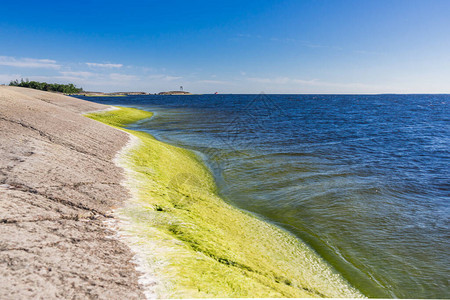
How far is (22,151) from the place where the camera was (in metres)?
10.0

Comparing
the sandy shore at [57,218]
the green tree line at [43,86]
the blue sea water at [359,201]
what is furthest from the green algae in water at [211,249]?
the green tree line at [43,86]

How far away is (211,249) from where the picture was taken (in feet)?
24.2

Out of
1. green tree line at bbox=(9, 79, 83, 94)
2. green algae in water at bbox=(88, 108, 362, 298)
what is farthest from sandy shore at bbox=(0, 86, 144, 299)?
green tree line at bbox=(9, 79, 83, 94)

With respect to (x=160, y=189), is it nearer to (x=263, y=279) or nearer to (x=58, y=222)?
(x=58, y=222)

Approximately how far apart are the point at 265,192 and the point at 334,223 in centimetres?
437

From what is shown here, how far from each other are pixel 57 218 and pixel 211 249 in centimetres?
412

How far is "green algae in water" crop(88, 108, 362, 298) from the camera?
224 inches

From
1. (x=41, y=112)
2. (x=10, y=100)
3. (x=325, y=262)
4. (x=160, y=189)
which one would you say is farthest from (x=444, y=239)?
(x=10, y=100)

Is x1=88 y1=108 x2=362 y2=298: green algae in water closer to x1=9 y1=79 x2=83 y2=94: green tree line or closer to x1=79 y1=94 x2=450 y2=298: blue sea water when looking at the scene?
x1=79 y1=94 x2=450 y2=298: blue sea water

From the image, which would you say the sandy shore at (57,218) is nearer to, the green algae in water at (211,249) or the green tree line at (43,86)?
the green algae in water at (211,249)

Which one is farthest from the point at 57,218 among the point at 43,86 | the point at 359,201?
the point at 43,86

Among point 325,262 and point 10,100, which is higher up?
point 10,100

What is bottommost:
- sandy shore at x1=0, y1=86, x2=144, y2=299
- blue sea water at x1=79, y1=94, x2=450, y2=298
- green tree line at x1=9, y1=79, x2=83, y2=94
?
blue sea water at x1=79, y1=94, x2=450, y2=298

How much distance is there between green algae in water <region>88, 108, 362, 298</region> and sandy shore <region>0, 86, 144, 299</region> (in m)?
0.66
